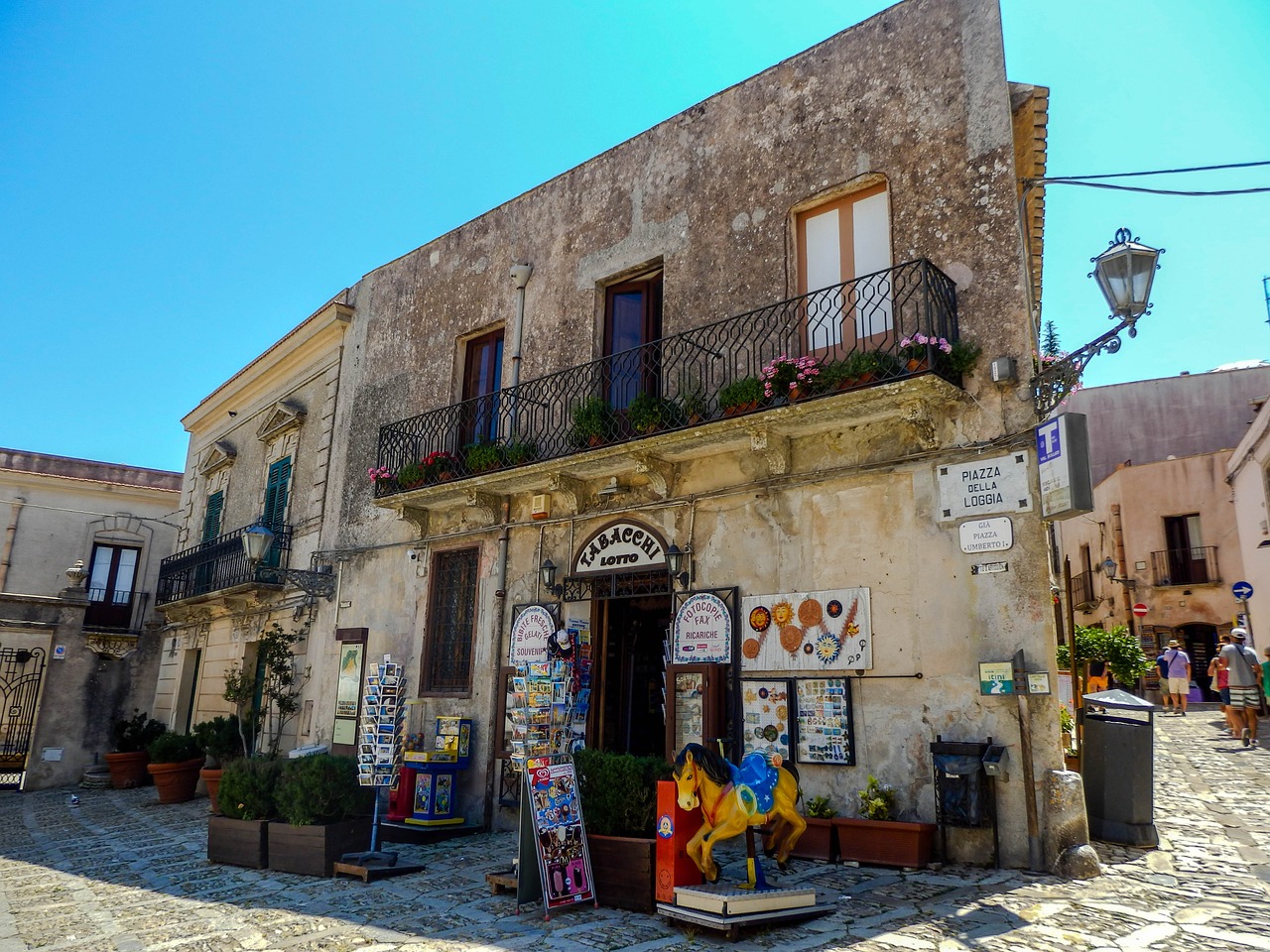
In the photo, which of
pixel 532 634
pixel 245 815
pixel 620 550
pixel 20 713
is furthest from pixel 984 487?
pixel 20 713

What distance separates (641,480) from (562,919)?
16.2 ft

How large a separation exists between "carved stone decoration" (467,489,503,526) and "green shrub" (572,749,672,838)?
513 cm

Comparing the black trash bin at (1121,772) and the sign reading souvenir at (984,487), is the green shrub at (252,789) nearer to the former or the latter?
the sign reading souvenir at (984,487)

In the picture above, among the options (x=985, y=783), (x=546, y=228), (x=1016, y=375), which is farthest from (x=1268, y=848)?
(x=546, y=228)

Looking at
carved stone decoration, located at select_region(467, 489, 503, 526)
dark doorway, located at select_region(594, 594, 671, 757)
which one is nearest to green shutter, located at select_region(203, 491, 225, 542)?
carved stone decoration, located at select_region(467, 489, 503, 526)

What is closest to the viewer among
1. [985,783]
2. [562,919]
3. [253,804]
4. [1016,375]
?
[562,919]

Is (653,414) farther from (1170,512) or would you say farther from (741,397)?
(1170,512)

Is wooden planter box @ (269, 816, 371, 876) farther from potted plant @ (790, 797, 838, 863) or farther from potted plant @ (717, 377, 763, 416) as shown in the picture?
potted plant @ (717, 377, 763, 416)

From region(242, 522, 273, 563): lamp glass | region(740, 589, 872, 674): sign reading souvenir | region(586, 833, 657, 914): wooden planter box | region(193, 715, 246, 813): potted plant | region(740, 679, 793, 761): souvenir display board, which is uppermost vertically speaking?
region(242, 522, 273, 563): lamp glass

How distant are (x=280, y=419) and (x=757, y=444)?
11.2 meters

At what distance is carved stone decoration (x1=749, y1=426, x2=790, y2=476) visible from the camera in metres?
8.35

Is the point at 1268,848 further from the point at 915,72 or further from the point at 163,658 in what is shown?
the point at 163,658

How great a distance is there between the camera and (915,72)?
8484mm

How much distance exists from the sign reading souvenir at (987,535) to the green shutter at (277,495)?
39.1ft
